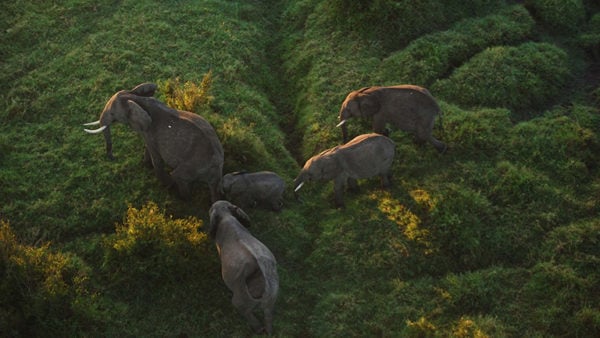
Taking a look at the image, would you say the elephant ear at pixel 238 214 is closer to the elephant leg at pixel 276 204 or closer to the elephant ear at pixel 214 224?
the elephant ear at pixel 214 224

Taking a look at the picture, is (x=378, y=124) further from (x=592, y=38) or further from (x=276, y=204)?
(x=592, y=38)

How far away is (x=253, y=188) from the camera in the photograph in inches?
420

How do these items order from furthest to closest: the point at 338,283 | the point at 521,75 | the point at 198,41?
the point at 198,41, the point at 521,75, the point at 338,283

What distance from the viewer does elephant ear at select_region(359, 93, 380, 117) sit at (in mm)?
11930

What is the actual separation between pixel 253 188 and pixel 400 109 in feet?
12.1

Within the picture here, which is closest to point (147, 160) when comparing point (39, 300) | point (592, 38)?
point (39, 300)

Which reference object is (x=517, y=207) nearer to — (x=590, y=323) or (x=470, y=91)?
(x=590, y=323)

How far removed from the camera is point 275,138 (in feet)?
42.8

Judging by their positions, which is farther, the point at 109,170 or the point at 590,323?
the point at 109,170

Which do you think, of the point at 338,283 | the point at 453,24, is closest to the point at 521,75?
A: the point at 453,24

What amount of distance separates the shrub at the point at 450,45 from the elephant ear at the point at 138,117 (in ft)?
21.5

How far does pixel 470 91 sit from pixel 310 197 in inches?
210

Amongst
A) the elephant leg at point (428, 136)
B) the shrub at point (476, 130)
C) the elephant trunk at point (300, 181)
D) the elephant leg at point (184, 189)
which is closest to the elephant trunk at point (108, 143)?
the elephant leg at point (184, 189)

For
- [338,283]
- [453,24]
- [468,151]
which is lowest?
[338,283]
